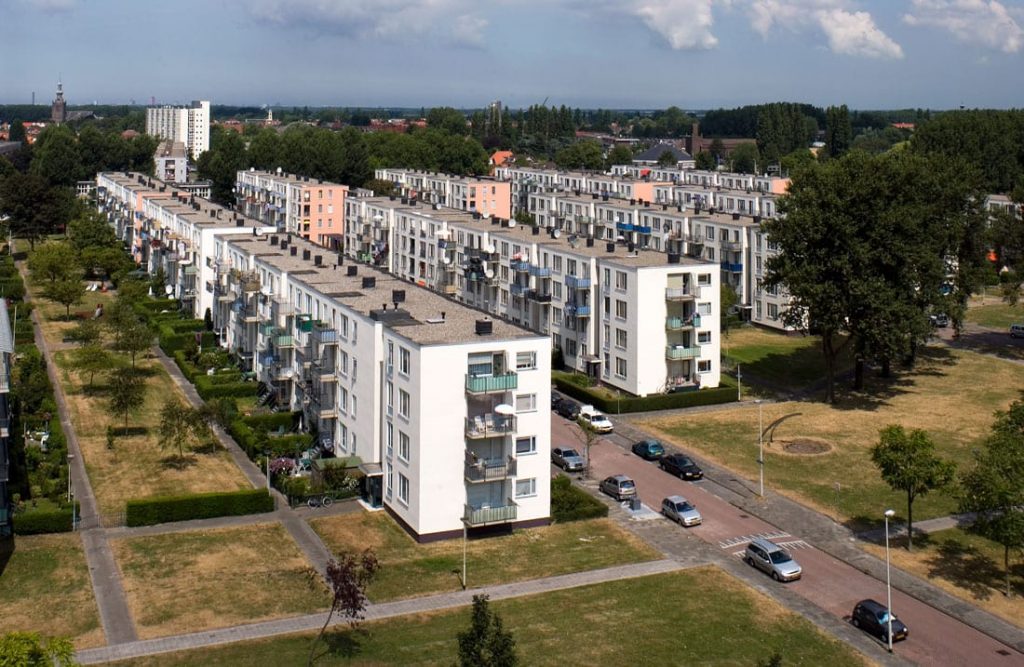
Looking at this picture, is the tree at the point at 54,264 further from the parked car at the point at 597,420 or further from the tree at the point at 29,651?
the tree at the point at 29,651

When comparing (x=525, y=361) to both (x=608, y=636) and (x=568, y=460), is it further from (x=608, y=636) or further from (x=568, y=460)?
(x=608, y=636)

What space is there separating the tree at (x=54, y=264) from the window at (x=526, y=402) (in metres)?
62.2

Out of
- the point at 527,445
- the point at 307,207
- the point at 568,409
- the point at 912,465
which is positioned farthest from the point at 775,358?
the point at 307,207

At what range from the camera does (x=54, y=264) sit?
97.5 m

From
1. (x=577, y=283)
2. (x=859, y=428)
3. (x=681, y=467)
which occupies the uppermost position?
(x=577, y=283)

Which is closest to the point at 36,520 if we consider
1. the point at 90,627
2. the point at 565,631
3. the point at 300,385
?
the point at 90,627

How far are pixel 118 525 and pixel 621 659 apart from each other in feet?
77.0

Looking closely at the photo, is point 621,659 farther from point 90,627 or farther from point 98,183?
point 98,183

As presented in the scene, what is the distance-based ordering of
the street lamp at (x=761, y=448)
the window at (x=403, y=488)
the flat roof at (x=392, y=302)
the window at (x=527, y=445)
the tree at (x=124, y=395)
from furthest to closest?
the tree at (x=124, y=395) < the street lamp at (x=761, y=448) < the flat roof at (x=392, y=302) < the window at (x=527, y=445) < the window at (x=403, y=488)

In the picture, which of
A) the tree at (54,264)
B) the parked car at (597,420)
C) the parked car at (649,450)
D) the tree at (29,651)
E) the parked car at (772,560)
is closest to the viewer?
the tree at (29,651)

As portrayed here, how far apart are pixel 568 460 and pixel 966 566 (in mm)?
19496

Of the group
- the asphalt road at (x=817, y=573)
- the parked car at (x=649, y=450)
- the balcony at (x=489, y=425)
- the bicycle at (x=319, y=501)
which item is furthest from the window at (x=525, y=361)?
the parked car at (x=649, y=450)

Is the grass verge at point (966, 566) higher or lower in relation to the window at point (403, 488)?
lower

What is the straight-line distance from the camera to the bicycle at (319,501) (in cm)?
4959
